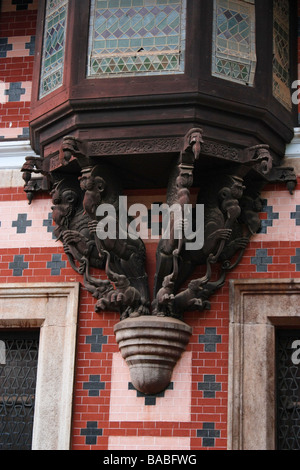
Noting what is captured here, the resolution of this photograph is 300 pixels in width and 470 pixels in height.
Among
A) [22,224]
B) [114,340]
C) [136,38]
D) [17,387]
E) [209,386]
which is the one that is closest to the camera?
[209,386]

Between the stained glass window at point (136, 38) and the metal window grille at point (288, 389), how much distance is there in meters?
2.07

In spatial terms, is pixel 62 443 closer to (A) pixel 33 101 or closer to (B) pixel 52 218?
(B) pixel 52 218

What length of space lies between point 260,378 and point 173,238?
1.15 metres

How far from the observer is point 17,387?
8453 mm

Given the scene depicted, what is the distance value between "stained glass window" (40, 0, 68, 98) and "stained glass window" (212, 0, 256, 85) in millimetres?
1138

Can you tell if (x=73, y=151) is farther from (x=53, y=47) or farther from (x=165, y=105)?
(x=53, y=47)

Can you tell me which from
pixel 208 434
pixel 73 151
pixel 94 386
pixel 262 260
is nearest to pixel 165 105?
pixel 73 151

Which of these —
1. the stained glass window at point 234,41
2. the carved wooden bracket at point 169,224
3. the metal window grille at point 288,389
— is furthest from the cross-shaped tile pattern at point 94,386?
the stained glass window at point 234,41

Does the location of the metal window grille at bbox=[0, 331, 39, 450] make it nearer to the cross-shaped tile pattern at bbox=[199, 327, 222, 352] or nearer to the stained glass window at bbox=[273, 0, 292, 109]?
the cross-shaped tile pattern at bbox=[199, 327, 222, 352]

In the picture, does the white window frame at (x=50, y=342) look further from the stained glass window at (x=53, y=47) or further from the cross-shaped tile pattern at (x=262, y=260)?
the stained glass window at (x=53, y=47)

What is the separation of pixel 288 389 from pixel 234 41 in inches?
98.3

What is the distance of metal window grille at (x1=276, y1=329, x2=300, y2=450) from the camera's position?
8.01 meters

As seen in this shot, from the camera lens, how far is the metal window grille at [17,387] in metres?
8.34
